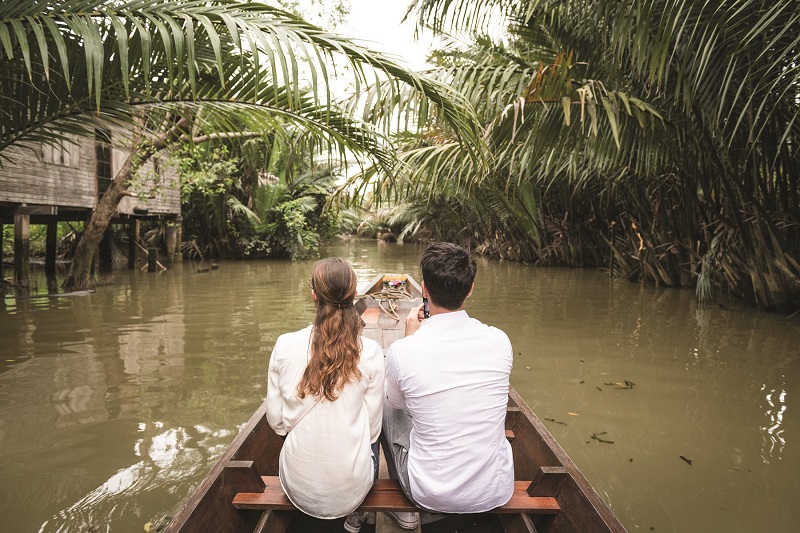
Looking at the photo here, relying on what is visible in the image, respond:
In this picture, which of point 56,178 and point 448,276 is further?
point 56,178

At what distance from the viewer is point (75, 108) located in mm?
4227

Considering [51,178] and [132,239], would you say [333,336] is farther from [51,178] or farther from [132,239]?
[132,239]

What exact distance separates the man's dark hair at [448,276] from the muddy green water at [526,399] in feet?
5.58

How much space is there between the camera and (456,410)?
5.97ft

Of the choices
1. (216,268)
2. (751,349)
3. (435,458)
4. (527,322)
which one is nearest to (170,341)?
(527,322)

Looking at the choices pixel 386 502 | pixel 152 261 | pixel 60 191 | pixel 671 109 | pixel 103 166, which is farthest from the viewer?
pixel 152 261

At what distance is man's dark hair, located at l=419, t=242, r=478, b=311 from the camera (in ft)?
6.13

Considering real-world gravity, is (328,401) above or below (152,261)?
above

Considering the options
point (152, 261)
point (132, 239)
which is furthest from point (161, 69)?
point (132, 239)

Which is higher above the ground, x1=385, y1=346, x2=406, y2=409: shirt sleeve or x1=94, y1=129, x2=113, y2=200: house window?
x1=94, y1=129, x2=113, y2=200: house window

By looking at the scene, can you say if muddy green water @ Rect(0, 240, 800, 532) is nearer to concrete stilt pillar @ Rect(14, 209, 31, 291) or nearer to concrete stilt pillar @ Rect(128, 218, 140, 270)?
concrete stilt pillar @ Rect(14, 209, 31, 291)

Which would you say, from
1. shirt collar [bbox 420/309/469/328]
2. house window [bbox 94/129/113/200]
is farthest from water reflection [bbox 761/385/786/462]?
house window [bbox 94/129/113/200]

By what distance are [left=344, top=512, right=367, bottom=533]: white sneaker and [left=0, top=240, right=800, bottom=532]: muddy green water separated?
1246 millimetres

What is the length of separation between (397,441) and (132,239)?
15860 mm
